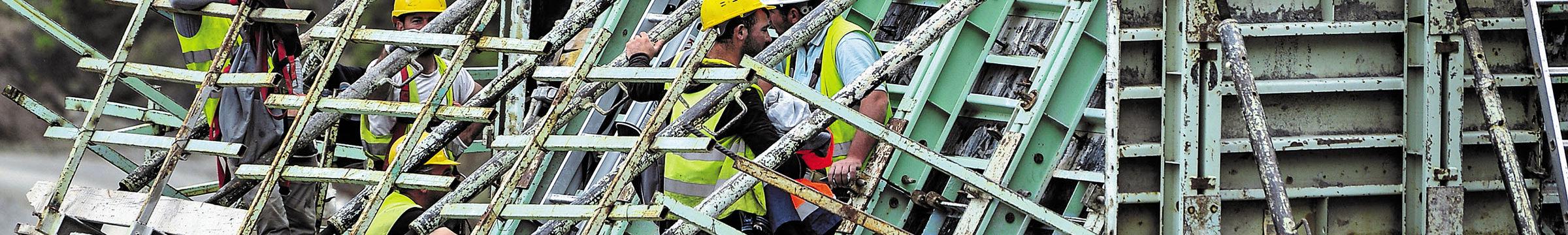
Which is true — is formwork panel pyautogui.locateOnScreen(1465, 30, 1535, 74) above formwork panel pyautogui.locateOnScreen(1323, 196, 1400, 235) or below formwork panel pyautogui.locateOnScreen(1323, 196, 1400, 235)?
above

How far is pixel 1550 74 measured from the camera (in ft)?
19.6

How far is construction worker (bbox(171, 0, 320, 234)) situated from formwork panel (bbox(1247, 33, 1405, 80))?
4.18m

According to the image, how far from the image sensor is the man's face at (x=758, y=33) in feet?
23.4

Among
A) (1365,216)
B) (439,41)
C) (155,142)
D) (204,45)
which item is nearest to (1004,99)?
(1365,216)

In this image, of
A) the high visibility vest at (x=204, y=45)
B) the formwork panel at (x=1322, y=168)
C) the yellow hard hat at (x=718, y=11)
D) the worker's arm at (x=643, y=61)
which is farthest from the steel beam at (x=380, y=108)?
the formwork panel at (x=1322, y=168)

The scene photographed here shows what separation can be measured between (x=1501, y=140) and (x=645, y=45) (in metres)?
3.27

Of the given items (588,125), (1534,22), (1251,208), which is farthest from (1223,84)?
(588,125)

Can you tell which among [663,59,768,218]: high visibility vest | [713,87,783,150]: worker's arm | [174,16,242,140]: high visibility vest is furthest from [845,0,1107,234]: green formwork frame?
[174,16,242,140]: high visibility vest

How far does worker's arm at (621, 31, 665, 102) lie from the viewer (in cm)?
716

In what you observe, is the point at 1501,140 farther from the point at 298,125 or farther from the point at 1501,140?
the point at 298,125

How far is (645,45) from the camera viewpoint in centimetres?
716

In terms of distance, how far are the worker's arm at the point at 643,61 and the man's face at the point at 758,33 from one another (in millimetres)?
360

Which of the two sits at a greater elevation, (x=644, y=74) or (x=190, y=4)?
(x=644, y=74)

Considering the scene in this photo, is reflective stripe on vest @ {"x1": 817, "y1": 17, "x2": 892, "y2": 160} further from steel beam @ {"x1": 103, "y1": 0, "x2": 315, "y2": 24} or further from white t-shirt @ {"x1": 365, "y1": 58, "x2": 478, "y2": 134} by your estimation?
white t-shirt @ {"x1": 365, "y1": 58, "x2": 478, "y2": 134}
